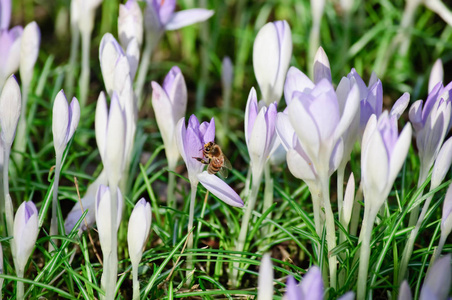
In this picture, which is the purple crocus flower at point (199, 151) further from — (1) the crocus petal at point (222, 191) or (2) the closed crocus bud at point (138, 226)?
(2) the closed crocus bud at point (138, 226)

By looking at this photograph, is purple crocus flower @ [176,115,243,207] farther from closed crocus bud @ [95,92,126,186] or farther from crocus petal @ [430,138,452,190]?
crocus petal @ [430,138,452,190]

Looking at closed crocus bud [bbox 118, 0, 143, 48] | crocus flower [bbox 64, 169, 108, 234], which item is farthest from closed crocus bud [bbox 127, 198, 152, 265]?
closed crocus bud [bbox 118, 0, 143, 48]

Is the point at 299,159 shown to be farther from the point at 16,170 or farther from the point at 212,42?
the point at 212,42

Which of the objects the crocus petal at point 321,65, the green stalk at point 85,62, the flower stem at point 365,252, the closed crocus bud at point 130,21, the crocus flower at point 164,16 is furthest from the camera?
the green stalk at point 85,62

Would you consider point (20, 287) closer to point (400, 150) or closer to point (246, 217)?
point (246, 217)

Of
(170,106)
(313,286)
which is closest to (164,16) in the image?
(170,106)

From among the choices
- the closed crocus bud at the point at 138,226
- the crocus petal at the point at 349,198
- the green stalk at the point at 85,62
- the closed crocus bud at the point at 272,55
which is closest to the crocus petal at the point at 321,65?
the closed crocus bud at the point at 272,55
